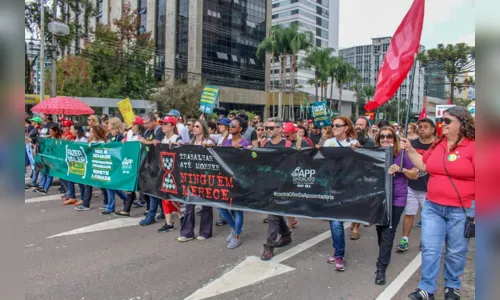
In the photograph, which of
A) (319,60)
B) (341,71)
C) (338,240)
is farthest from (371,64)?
(338,240)

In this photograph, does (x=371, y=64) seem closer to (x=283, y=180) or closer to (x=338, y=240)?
(x=283, y=180)

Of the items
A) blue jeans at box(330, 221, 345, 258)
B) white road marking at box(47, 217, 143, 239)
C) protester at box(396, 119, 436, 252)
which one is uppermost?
protester at box(396, 119, 436, 252)

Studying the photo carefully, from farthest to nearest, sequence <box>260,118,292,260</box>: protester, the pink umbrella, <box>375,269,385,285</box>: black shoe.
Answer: the pink umbrella < <box>260,118,292,260</box>: protester < <box>375,269,385,285</box>: black shoe

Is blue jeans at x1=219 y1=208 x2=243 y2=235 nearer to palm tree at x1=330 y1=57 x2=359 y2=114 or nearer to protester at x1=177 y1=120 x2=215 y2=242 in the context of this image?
protester at x1=177 y1=120 x2=215 y2=242

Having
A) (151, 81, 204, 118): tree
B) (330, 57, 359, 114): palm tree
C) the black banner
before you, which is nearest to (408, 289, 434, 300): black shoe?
the black banner

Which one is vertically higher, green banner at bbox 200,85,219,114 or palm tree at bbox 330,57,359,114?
palm tree at bbox 330,57,359,114

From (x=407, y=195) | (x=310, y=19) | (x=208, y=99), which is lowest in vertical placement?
(x=407, y=195)

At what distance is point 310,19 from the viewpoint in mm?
95750

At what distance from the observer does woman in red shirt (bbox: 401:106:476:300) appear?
11.4 ft

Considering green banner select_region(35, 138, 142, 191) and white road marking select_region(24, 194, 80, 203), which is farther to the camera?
white road marking select_region(24, 194, 80, 203)

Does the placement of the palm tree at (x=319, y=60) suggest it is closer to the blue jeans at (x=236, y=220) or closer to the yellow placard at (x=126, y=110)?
the yellow placard at (x=126, y=110)

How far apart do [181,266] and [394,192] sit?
2.86 metres

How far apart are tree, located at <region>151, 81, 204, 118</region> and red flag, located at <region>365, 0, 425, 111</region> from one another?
32910 millimetres

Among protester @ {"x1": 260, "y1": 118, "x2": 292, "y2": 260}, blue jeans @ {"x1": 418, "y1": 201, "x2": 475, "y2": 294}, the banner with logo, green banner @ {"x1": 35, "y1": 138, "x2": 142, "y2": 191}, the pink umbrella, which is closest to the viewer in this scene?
blue jeans @ {"x1": 418, "y1": 201, "x2": 475, "y2": 294}
